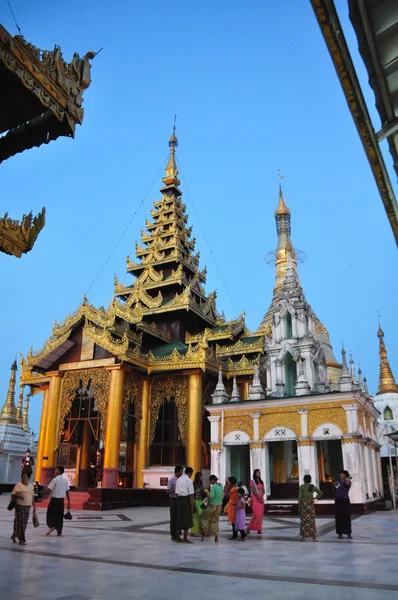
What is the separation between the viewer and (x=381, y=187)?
4164 mm

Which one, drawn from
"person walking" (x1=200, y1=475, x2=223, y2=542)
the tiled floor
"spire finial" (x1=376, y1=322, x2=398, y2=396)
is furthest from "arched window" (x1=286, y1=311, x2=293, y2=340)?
"spire finial" (x1=376, y1=322, x2=398, y2=396)

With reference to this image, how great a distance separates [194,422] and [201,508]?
1010cm

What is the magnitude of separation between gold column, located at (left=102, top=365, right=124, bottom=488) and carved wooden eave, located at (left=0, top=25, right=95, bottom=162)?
13.5 meters

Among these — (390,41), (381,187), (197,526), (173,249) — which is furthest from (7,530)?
(173,249)

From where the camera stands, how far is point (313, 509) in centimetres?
959

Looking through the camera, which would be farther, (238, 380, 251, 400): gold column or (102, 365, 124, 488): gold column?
(238, 380, 251, 400): gold column

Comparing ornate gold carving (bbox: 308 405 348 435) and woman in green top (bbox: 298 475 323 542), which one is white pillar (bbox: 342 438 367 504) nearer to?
ornate gold carving (bbox: 308 405 348 435)

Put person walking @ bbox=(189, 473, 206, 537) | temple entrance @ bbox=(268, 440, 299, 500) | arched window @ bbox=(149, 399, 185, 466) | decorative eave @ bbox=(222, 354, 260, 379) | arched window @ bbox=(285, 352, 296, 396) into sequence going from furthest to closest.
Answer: decorative eave @ bbox=(222, 354, 260, 379)
arched window @ bbox=(149, 399, 185, 466)
arched window @ bbox=(285, 352, 296, 396)
temple entrance @ bbox=(268, 440, 299, 500)
person walking @ bbox=(189, 473, 206, 537)

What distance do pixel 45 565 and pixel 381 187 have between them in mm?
5954

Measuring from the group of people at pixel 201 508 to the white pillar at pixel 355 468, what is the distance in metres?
5.24

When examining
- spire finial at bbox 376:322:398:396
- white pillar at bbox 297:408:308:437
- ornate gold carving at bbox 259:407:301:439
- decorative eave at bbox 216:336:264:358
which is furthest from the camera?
spire finial at bbox 376:322:398:396

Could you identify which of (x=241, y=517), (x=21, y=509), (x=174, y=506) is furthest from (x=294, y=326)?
(x=21, y=509)

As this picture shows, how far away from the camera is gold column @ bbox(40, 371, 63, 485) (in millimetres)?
20219

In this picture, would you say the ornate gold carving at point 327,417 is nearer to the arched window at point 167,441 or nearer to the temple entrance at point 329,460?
the temple entrance at point 329,460
